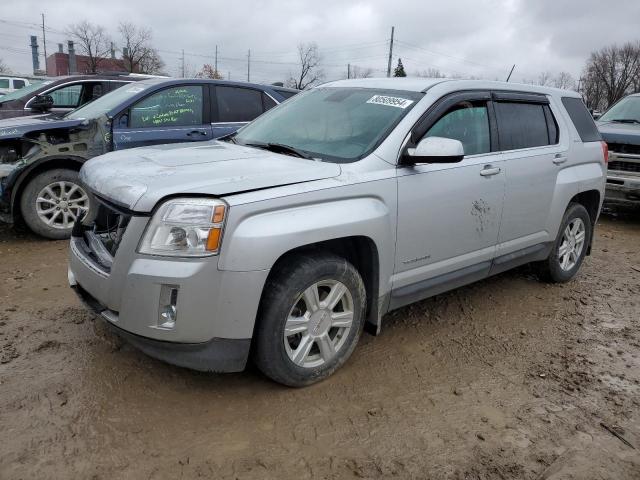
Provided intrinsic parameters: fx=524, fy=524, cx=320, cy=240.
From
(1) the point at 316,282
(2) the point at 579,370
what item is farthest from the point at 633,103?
(1) the point at 316,282

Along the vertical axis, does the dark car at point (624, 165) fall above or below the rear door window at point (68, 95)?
below

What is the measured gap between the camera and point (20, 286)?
4.39 metres

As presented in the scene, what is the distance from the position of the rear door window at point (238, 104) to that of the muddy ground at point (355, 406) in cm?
322

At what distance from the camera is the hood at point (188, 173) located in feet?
8.42

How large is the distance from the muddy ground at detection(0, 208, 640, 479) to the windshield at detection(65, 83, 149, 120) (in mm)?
2552

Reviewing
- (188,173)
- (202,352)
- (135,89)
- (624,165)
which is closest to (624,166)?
(624,165)

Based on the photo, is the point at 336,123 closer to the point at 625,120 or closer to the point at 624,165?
the point at 624,165

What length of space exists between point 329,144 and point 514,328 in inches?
80.1

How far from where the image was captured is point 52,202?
18.1 ft

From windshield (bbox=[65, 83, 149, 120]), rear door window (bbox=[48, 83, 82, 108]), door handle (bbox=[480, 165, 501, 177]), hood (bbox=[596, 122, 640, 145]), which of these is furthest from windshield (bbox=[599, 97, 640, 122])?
rear door window (bbox=[48, 83, 82, 108])

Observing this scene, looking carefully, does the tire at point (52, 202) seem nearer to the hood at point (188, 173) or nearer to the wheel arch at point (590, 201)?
the hood at point (188, 173)

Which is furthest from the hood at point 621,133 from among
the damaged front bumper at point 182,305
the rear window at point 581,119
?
the damaged front bumper at point 182,305

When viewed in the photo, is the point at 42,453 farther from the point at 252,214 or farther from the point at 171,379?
the point at 252,214

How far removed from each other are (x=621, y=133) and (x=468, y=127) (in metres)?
5.14
